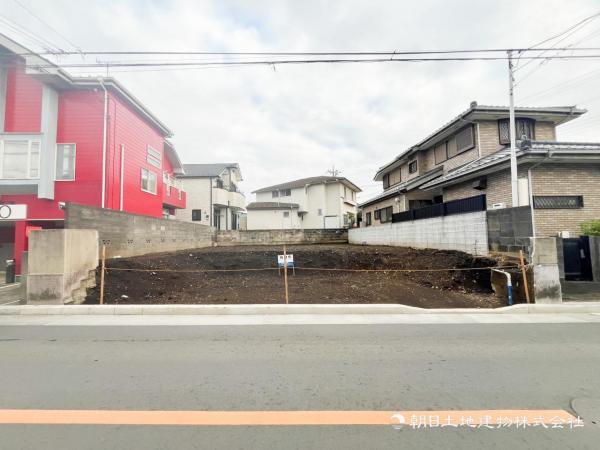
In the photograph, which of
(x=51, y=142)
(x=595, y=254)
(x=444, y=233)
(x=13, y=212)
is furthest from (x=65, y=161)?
(x=595, y=254)

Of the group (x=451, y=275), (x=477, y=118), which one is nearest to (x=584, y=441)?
(x=451, y=275)

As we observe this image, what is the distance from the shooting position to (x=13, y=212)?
1270cm

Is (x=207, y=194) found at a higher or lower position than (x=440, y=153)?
lower

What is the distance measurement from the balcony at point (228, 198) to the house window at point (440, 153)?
19.6 metres

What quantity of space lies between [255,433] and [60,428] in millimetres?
1710

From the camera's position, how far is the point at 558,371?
365 centimetres

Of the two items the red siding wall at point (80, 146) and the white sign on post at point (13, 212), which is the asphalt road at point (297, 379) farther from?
the white sign on post at point (13, 212)

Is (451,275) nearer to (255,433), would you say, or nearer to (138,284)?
(255,433)

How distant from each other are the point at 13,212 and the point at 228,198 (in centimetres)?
1874

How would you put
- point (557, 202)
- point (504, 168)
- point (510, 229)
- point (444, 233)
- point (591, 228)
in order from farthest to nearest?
point (444, 233) → point (504, 168) → point (557, 202) → point (591, 228) → point (510, 229)

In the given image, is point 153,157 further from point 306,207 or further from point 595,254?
point 595,254

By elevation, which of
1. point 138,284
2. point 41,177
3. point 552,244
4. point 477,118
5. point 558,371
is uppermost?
point 477,118

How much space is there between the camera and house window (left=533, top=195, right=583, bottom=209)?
10328 millimetres

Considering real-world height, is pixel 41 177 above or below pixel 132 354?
above
